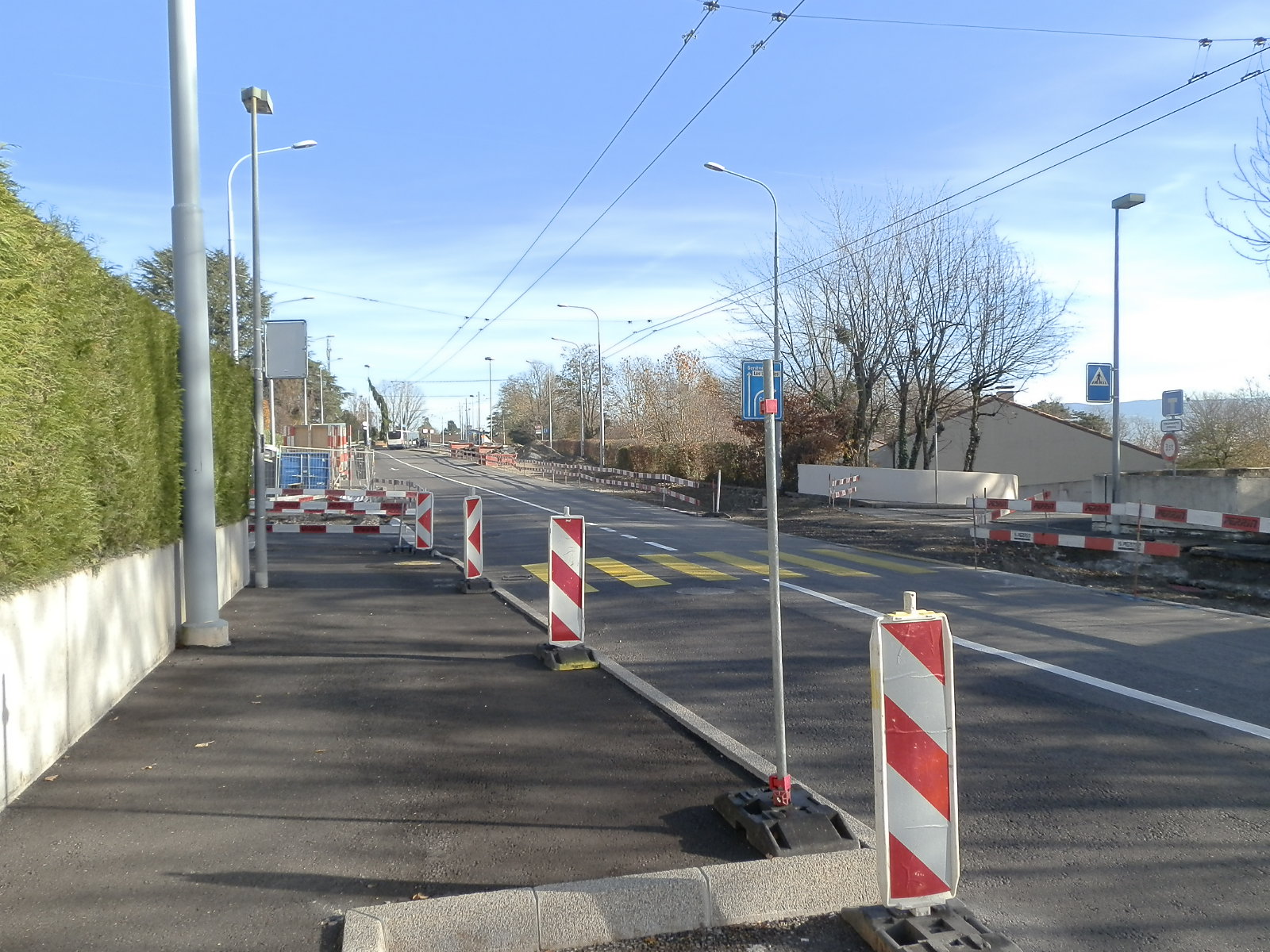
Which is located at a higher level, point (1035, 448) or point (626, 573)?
point (1035, 448)

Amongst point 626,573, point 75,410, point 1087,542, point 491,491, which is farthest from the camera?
point 491,491

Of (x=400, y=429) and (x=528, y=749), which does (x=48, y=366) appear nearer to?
(x=528, y=749)

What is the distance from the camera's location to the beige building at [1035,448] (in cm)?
4481

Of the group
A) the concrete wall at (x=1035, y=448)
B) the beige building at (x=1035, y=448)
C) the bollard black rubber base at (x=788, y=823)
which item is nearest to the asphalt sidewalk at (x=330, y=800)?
the bollard black rubber base at (x=788, y=823)

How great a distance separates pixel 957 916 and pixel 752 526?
70.9 ft

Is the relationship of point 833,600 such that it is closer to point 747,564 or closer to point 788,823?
point 747,564

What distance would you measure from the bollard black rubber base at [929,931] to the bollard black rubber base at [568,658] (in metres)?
4.38

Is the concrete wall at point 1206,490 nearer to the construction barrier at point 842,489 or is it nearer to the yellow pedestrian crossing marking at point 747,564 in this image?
the construction barrier at point 842,489

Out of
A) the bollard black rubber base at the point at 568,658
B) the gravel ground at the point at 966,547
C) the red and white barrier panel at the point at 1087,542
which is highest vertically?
the red and white barrier panel at the point at 1087,542

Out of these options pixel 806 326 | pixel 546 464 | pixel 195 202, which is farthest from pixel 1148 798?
pixel 546 464

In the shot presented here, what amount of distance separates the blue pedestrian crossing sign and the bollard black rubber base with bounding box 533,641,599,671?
1639 cm

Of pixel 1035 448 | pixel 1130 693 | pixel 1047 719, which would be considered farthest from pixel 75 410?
pixel 1035 448

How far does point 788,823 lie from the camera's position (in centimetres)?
445

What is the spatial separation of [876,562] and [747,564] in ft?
8.24
